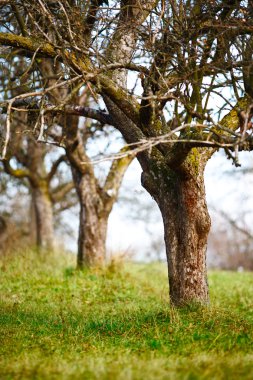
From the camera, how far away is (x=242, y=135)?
17.1 ft

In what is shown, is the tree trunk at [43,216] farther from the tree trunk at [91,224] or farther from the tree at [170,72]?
the tree at [170,72]

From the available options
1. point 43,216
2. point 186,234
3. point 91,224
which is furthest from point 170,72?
point 43,216

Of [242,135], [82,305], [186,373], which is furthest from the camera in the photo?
[82,305]

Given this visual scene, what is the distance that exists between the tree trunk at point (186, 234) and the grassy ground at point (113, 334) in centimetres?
38

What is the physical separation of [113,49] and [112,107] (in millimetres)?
972

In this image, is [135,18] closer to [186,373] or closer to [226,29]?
[226,29]

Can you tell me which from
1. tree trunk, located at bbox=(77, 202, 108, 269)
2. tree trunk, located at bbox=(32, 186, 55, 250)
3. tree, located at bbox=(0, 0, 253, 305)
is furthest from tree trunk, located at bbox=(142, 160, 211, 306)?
tree trunk, located at bbox=(32, 186, 55, 250)

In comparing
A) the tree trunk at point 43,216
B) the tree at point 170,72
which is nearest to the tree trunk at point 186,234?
the tree at point 170,72

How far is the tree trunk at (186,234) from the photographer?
24.0ft

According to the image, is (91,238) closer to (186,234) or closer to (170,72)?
(186,234)

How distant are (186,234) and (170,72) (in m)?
2.55

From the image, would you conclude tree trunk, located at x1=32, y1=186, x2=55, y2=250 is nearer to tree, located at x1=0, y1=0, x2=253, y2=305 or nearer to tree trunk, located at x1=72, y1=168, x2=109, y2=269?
tree trunk, located at x1=72, y1=168, x2=109, y2=269

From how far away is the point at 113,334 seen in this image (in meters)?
6.52

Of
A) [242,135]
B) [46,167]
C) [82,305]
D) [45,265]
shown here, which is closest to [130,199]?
[46,167]
